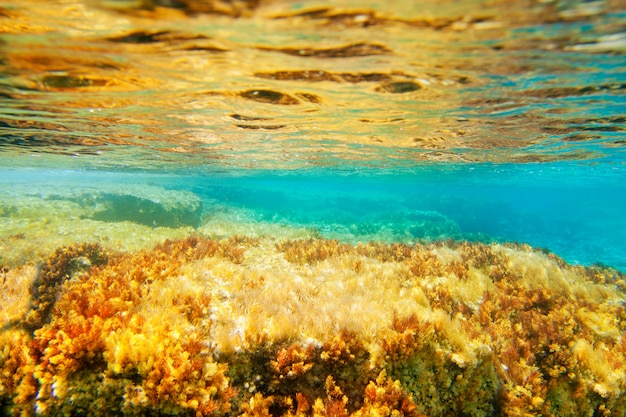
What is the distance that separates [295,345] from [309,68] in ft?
20.0

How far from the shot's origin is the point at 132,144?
16453 mm

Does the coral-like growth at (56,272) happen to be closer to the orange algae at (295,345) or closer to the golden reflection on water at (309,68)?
the orange algae at (295,345)

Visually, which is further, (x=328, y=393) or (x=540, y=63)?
(x=540, y=63)

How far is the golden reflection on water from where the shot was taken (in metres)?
4.67

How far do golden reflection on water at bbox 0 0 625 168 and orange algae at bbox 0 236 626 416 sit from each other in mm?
4990

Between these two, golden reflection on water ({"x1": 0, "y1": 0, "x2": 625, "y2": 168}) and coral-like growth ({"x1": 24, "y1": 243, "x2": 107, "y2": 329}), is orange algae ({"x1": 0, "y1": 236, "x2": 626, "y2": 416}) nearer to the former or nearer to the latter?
coral-like growth ({"x1": 24, "y1": 243, "x2": 107, "y2": 329})

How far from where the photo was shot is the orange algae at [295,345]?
13.3ft

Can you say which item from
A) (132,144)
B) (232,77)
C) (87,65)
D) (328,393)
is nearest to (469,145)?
(232,77)

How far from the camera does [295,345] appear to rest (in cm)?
495

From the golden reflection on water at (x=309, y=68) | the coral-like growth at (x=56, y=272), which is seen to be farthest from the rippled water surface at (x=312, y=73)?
the coral-like growth at (x=56, y=272)

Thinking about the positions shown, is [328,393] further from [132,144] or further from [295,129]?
[132,144]

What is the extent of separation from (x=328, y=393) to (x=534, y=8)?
7106 millimetres

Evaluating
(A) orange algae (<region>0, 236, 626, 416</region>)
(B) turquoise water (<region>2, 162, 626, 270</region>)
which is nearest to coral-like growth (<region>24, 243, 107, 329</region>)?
(A) orange algae (<region>0, 236, 626, 416</region>)

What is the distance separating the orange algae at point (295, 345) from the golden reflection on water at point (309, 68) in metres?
4.99
